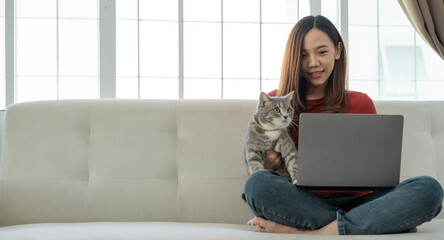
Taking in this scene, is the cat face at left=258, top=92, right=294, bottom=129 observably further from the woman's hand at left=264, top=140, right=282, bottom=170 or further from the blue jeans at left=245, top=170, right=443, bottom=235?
the blue jeans at left=245, top=170, right=443, bottom=235

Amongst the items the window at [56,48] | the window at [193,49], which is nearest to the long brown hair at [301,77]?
the window at [193,49]

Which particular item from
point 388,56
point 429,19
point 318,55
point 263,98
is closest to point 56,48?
point 263,98

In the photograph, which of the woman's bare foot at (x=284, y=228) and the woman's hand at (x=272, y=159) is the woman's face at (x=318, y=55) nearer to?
the woman's hand at (x=272, y=159)

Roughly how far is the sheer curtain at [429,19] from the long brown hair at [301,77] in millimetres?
879

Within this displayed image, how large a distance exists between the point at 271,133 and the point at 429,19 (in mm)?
1497

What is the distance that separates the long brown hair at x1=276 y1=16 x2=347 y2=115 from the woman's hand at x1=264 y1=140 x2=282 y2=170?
0.88 feet

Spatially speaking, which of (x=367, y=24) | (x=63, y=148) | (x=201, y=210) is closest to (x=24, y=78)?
(x=63, y=148)

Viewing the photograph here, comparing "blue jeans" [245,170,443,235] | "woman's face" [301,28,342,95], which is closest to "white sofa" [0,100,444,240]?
"woman's face" [301,28,342,95]

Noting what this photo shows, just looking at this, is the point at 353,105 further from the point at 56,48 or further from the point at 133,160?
the point at 56,48

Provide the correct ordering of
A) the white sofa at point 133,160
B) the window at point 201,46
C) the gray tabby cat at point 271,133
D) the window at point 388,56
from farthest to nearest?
the window at point 388,56 → the window at point 201,46 → the white sofa at point 133,160 → the gray tabby cat at point 271,133

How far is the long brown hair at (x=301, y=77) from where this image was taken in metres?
2.02

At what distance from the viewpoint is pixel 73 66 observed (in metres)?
2.76

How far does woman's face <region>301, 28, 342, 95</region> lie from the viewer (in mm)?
2027

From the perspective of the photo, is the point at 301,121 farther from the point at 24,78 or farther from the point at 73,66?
the point at 24,78
